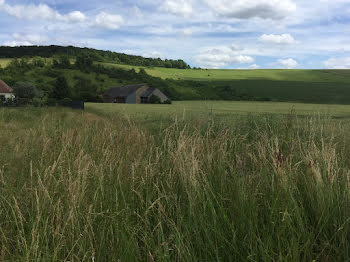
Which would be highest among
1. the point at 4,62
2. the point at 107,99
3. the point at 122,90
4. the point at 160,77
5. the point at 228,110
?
the point at 4,62

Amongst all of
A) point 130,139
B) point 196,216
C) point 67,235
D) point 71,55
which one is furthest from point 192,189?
point 71,55

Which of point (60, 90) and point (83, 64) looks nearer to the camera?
point (60, 90)

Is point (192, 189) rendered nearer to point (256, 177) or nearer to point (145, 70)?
point (256, 177)

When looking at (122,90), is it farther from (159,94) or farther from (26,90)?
(26,90)

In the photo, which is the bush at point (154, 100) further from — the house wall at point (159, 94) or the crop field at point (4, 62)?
the crop field at point (4, 62)

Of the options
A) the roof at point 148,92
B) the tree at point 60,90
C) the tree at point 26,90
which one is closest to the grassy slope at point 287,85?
the roof at point 148,92

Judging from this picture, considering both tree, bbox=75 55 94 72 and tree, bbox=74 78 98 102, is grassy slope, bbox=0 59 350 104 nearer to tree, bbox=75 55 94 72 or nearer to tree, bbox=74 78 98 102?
tree, bbox=74 78 98 102

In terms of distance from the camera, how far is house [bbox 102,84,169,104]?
211 feet

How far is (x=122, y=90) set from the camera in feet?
233

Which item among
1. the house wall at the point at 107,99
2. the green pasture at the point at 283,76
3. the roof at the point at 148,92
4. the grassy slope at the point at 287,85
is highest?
the green pasture at the point at 283,76

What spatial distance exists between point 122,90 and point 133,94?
4.55 meters

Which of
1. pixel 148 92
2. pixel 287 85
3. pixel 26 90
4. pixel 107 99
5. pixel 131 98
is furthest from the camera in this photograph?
pixel 107 99

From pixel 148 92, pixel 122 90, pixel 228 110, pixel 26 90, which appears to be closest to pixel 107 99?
pixel 122 90

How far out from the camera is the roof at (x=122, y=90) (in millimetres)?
68750
